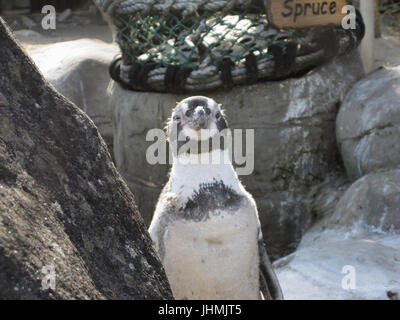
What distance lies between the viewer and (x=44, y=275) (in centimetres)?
102

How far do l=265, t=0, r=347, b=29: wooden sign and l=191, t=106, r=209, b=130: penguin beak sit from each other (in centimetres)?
149

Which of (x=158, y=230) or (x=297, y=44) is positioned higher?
(x=297, y=44)

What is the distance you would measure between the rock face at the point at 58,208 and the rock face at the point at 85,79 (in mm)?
3734

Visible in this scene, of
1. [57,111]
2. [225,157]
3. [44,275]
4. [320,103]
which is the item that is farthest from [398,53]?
[44,275]

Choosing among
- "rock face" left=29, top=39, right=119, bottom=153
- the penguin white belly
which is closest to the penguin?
the penguin white belly

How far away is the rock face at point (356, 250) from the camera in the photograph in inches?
102

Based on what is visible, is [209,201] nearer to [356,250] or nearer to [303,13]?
[356,250]

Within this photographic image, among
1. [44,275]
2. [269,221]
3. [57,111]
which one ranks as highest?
[57,111]

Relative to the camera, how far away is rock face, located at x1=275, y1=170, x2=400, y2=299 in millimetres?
2588

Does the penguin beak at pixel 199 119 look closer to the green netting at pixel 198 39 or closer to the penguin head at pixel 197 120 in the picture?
the penguin head at pixel 197 120

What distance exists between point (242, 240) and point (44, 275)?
1166mm

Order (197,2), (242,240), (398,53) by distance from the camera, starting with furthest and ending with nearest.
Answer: (398,53) < (197,2) < (242,240)

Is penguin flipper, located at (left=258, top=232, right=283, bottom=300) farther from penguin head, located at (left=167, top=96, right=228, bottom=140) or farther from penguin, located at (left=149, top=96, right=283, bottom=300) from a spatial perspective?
penguin head, located at (left=167, top=96, right=228, bottom=140)
